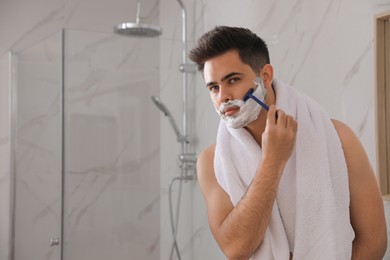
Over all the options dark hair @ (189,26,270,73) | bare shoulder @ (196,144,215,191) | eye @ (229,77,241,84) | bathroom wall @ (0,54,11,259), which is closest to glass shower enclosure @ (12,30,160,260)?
bathroom wall @ (0,54,11,259)

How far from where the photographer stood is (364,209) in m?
1.35

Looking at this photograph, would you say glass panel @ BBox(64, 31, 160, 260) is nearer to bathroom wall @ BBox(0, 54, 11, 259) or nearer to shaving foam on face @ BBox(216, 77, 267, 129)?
bathroom wall @ BBox(0, 54, 11, 259)

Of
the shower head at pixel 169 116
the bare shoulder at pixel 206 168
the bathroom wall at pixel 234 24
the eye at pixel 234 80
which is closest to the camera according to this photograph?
the eye at pixel 234 80

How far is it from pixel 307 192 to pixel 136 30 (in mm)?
1128

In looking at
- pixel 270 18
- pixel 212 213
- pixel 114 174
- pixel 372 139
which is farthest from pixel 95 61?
pixel 372 139

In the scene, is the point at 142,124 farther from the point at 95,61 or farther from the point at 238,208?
the point at 238,208

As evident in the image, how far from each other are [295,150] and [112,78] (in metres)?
0.97

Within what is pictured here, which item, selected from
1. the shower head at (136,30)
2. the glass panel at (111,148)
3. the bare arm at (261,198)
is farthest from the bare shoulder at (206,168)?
the shower head at (136,30)

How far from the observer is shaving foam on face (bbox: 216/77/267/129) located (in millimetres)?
1362

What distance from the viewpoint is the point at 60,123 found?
6.70 feet

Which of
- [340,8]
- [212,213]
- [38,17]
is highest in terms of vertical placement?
[38,17]

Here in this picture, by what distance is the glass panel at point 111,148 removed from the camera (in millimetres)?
2037

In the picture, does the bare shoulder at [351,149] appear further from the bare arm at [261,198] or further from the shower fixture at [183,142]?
the shower fixture at [183,142]

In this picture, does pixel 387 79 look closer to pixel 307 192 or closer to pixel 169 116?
pixel 307 192
